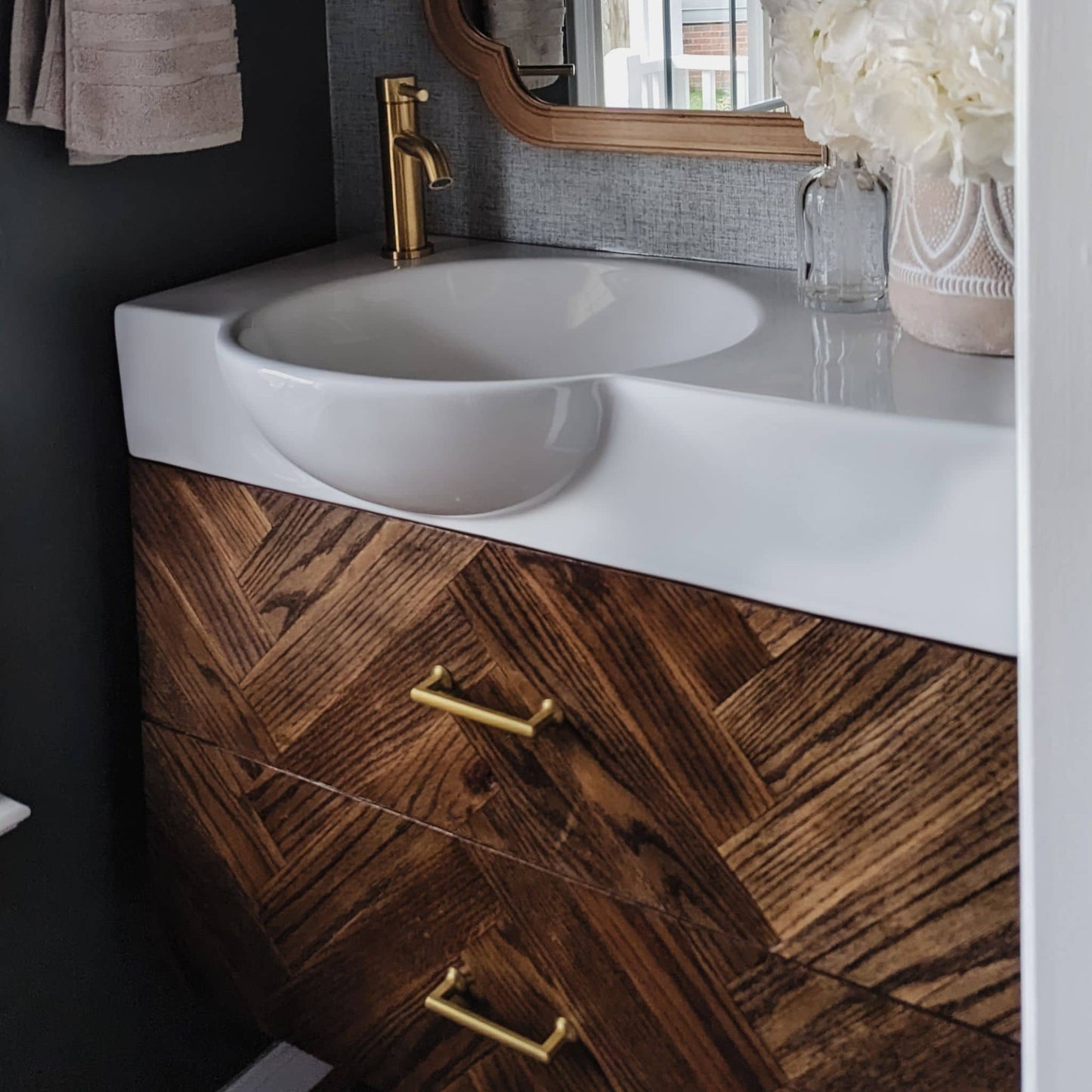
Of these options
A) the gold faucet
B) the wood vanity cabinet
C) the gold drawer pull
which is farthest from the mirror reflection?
the gold drawer pull

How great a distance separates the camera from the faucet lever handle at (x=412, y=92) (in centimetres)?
132

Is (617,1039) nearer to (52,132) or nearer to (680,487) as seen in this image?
(680,487)

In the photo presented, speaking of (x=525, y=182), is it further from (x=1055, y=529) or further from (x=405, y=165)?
(x=1055, y=529)

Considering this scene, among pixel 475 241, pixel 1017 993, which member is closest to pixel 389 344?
pixel 475 241

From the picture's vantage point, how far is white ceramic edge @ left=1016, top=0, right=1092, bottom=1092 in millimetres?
413

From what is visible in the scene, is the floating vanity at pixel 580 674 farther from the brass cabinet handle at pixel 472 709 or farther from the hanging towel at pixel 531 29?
the hanging towel at pixel 531 29

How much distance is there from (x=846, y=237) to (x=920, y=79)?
0.24m

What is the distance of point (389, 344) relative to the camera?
1293 millimetres

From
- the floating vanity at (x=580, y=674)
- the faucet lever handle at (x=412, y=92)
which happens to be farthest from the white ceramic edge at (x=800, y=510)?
the faucet lever handle at (x=412, y=92)

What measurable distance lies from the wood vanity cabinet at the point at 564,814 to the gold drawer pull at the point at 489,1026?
11 mm

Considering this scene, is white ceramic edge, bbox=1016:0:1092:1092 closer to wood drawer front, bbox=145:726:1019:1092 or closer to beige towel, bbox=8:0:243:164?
wood drawer front, bbox=145:726:1019:1092

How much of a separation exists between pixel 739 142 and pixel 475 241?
322 mm

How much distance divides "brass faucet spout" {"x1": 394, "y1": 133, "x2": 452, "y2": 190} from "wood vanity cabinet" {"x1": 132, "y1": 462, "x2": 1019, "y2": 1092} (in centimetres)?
35

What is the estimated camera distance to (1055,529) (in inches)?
17.3
